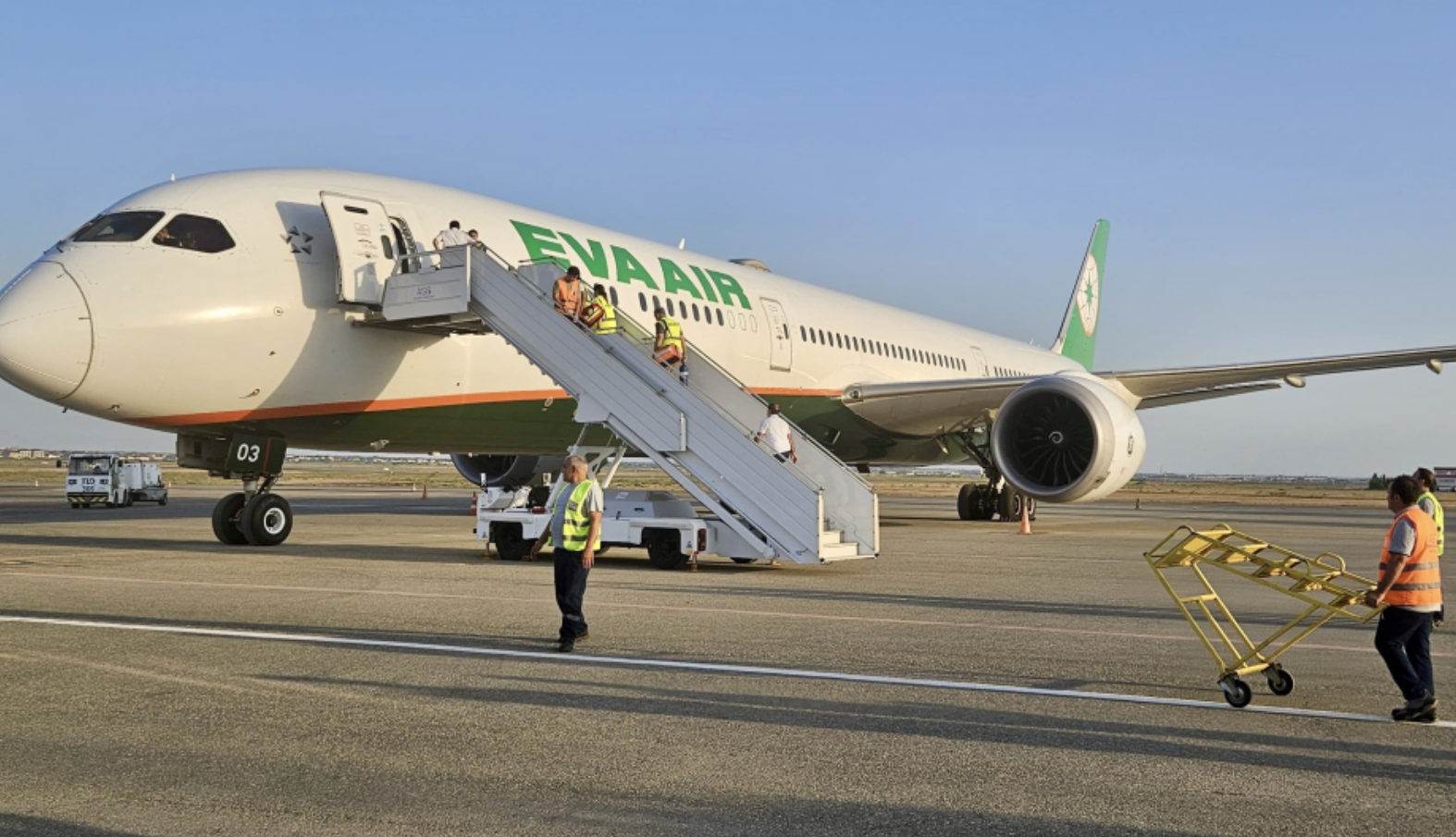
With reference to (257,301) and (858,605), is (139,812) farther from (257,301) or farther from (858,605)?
(257,301)

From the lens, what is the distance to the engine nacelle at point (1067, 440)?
16.7 m

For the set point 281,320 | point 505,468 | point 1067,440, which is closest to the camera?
point 281,320

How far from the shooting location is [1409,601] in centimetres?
625

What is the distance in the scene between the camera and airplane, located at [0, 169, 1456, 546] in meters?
12.5

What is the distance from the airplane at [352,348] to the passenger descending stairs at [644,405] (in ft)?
2.45

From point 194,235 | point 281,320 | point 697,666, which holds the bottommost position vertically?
point 697,666

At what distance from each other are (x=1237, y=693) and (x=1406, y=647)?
93cm

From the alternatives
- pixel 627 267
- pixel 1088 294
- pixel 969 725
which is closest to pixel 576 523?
pixel 969 725

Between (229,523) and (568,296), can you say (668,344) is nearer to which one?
(568,296)

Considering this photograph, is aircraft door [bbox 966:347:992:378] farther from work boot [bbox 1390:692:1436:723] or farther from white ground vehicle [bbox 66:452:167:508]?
white ground vehicle [bbox 66:452:167:508]

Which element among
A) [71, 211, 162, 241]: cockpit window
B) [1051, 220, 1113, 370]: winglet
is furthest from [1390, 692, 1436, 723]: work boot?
→ [1051, 220, 1113, 370]: winglet

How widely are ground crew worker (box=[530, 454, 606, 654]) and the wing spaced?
12.5 metres

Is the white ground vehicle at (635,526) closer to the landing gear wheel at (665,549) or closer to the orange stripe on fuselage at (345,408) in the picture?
the landing gear wheel at (665,549)

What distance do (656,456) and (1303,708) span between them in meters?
8.31
